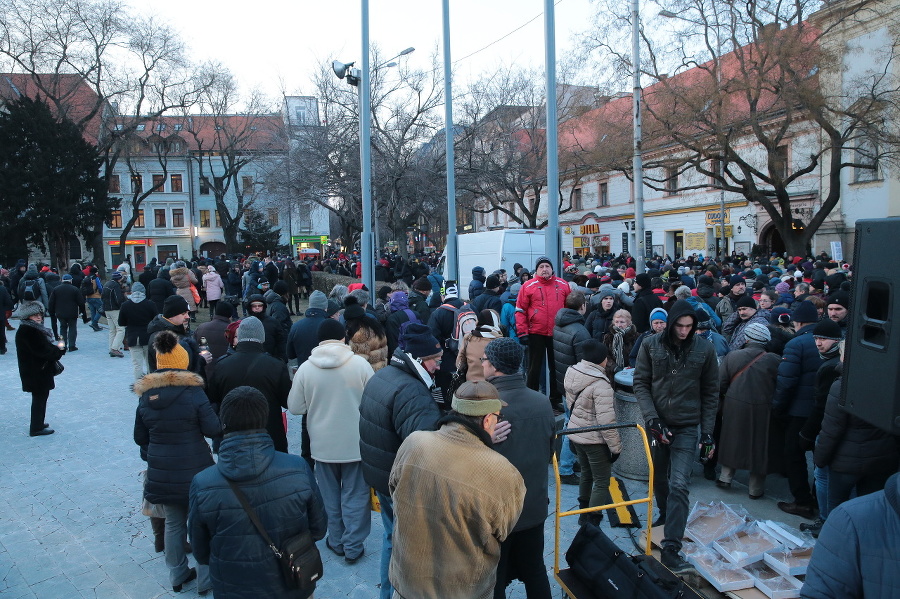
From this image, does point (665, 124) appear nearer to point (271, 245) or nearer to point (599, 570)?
point (599, 570)

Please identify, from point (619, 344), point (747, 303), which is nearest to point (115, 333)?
point (619, 344)

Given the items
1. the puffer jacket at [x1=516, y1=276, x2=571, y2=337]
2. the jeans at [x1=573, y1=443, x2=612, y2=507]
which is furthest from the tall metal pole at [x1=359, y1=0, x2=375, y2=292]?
the jeans at [x1=573, y1=443, x2=612, y2=507]

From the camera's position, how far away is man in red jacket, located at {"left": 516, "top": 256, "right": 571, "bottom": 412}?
8.55 meters

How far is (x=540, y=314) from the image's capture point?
8.55 meters

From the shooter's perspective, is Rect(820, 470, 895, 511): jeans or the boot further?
the boot

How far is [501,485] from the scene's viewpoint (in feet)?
9.41

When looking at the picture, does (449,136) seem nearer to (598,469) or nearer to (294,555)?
(598,469)

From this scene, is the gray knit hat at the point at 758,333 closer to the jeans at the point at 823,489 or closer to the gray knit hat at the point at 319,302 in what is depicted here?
the jeans at the point at 823,489

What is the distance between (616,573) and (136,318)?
948 cm

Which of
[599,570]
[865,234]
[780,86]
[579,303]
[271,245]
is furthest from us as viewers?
[271,245]

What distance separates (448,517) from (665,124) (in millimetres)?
23533

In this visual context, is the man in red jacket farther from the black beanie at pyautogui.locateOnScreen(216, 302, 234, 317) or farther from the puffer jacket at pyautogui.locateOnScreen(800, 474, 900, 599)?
the puffer jacket at pyautogui.locateOnScreen(800, 474, 900, 599)

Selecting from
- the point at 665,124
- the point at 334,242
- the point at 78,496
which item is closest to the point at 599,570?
the point at 78,496

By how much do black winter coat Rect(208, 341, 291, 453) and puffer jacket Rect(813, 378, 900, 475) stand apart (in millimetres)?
4026
